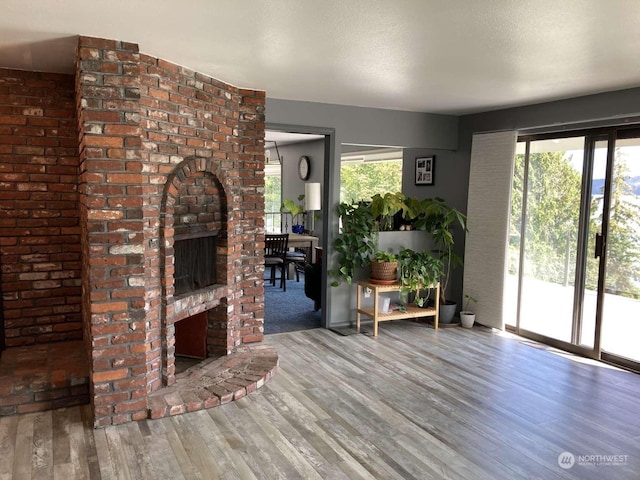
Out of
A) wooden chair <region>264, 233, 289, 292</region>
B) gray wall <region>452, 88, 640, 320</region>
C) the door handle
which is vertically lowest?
wooden chair <region>264, 233, 289, 292</region>

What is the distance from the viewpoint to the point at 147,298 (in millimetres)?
3109

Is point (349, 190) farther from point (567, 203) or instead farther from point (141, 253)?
point (141, 253)

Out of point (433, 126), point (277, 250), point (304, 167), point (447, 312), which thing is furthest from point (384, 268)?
point (304, 167)

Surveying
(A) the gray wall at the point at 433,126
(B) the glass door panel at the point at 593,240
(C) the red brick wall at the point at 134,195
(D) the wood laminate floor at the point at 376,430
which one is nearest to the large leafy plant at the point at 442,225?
(A) the gray wall at the point at 433,126

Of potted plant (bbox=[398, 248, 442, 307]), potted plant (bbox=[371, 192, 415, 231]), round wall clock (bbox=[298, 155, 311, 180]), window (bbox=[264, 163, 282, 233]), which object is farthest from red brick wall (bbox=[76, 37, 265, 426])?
window (bbox=[264, 163, 282, 233])

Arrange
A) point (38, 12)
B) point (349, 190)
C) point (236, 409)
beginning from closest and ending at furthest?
point (38, 12) → point (236, 409) → point (349, 190)

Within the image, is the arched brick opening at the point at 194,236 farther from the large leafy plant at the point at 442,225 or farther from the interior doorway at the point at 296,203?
the large leafy plant at the point at 442,225

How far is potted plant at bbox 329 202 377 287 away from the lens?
16.4ft

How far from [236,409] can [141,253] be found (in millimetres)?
1176

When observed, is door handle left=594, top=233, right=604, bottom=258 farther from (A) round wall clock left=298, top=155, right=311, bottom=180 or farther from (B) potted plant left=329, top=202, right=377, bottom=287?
(A) round wall clock left=298, top=155, right=311, bottom=180

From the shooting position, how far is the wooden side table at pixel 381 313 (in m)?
4.89

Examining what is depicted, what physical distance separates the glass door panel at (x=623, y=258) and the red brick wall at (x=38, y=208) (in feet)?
14.5

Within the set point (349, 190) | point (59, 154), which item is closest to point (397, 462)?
point (59, 154)

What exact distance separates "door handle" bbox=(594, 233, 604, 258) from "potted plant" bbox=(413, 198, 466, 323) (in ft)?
4.22
